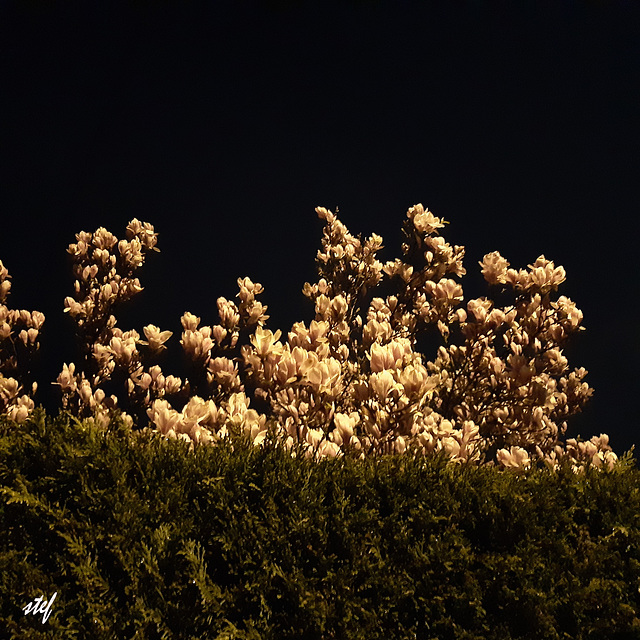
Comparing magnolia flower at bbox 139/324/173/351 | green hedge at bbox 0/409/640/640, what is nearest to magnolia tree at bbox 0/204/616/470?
magnolia flower at bbox 139/324/173/351

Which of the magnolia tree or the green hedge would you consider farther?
the magnolia tree

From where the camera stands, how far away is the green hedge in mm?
1860

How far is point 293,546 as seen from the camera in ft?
6.48

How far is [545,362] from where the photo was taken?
413cm

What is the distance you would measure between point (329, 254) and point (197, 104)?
3.19 meters

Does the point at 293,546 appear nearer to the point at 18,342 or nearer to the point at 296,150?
the point at 18,342

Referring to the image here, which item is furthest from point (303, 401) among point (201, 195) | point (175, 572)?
point (201, 195)

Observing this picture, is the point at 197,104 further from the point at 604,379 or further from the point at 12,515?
the point at 604,379
